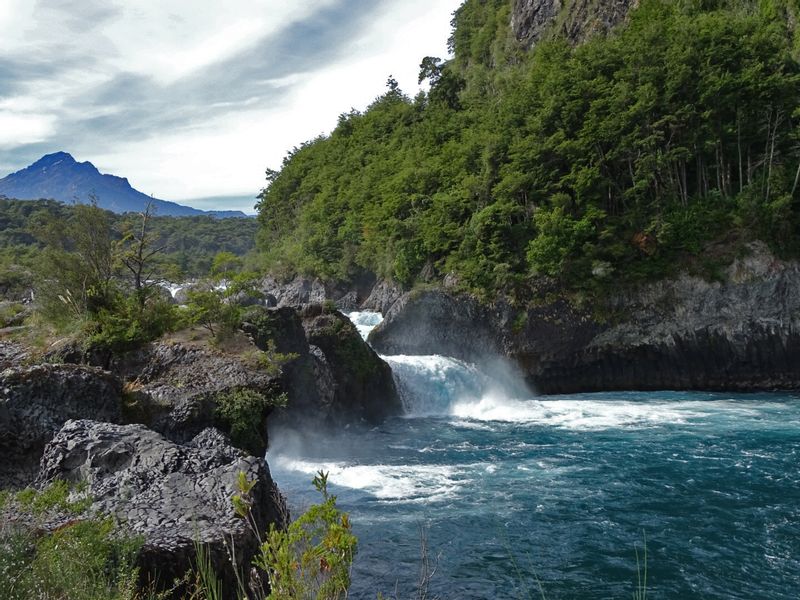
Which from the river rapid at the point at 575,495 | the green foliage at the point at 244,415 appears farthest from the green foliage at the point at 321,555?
the green foliage at the point at 244,415

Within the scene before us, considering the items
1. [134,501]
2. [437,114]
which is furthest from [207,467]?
[437,114]

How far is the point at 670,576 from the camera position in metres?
9.70

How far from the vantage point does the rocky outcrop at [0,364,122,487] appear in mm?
11367

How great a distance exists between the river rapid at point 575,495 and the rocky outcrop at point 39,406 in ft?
16.7

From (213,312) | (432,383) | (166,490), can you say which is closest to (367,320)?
(432,383)

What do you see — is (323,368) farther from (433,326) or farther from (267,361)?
(433,326)

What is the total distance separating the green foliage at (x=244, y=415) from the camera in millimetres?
13867

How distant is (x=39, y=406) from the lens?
11812 mm

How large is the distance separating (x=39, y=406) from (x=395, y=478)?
8.88 m

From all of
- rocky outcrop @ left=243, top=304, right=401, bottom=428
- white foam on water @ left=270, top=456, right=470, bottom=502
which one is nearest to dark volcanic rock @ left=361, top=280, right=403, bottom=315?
rocky outcrop @ left=243, top=304, right=401, bottom=428

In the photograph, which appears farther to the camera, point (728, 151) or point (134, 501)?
point (728, 151)

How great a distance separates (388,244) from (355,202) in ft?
36.6

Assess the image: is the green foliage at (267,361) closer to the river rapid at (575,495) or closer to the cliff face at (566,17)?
the river rapid at (575,495)

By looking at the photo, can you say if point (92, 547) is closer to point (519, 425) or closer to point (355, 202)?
point (519, 425)
